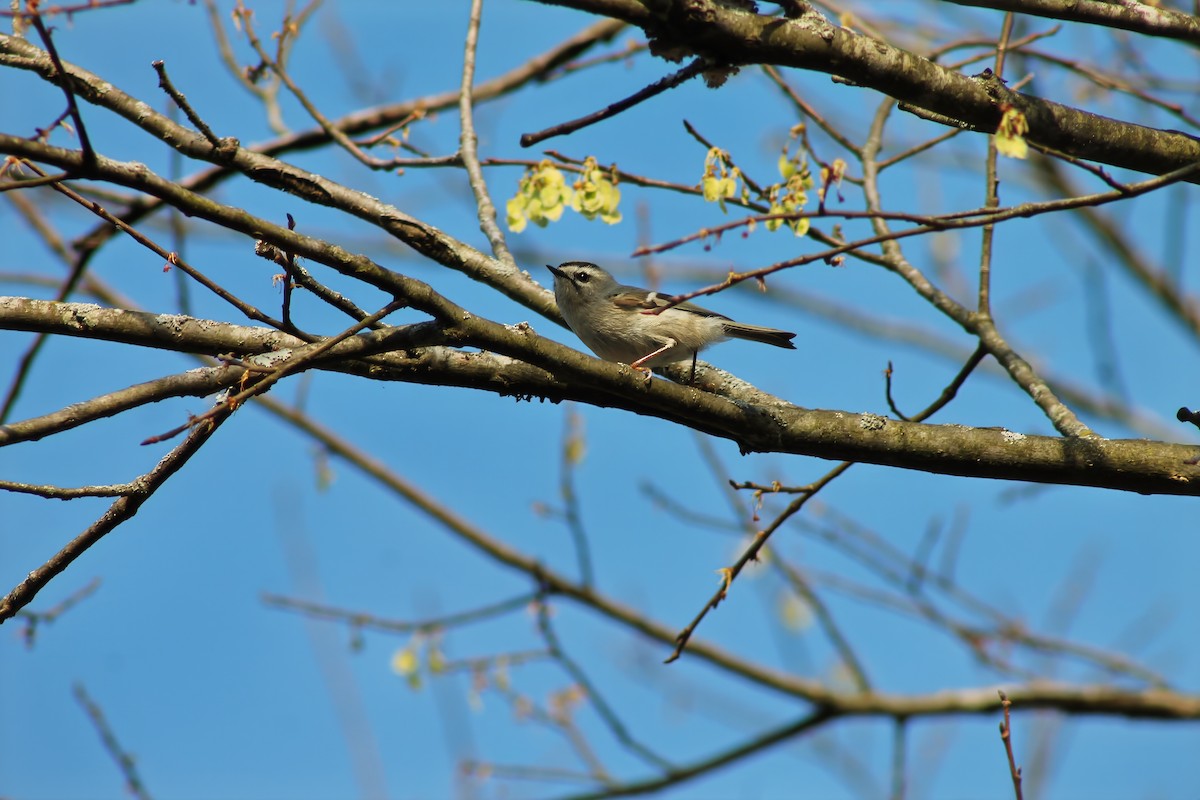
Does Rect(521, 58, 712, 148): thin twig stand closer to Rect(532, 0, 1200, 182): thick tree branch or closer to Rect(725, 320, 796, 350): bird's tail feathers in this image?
Rect(532, 0, 1200, 182): thick tree branch

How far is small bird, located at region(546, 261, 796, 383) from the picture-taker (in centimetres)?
624

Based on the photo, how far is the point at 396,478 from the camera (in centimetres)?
809

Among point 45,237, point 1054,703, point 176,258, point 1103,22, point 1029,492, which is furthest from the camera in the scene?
point 1054,703

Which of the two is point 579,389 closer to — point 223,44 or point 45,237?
point 223,44

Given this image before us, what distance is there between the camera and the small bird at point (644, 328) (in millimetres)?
6242

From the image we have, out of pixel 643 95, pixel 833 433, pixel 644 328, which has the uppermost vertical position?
pixel 644 328

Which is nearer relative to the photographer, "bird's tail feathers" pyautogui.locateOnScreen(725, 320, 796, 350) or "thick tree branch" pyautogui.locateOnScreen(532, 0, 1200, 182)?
"thick tree branch" pyautogui.locateOnScreen(532, 0, 1200, 182)

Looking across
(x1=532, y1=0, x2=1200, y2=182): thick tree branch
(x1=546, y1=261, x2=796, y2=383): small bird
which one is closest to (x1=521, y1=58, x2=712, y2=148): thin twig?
(x1=532, y1=0, x2=1200, y2=182): thick tree branch

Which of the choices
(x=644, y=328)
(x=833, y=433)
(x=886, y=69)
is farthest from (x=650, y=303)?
(x=886, y=69)

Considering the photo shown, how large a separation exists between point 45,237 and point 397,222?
4877mm

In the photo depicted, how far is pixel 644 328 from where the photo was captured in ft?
20.7

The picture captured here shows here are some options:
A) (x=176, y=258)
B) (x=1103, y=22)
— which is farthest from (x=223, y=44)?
(x=1103, y=22)

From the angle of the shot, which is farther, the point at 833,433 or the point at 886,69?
the point at 833,433

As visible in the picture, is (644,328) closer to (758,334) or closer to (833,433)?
(758,334)
